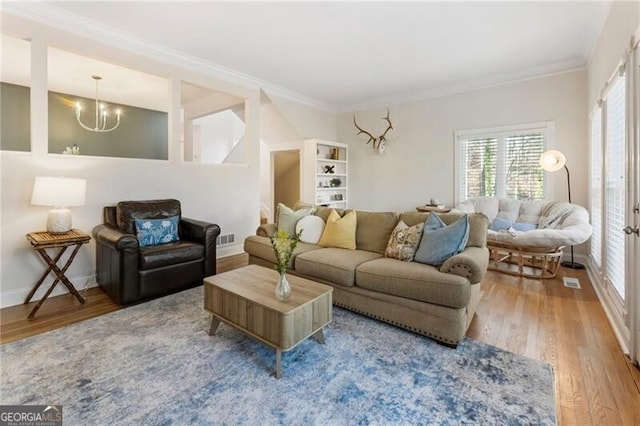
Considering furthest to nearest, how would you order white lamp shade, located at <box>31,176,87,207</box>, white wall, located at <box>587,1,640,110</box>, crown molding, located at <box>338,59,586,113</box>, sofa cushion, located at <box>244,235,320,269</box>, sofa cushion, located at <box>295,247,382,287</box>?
crown molding, located at <box>338,59,586,113</box> < sofa cushion, located at <box>244,235,320,269</box> < white lamp shade, located at <box>31,176,87,207</box> < sofa cushion, located at <box>295,247,382,287</box> < white wall, located at <box>587,1,640,110</box>

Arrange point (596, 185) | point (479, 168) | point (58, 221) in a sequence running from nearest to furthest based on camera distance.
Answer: point (58, 221)
point (596, 185)
point (479, 168)

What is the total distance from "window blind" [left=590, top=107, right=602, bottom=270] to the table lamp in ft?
18.0

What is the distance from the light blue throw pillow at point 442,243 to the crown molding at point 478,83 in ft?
11.1

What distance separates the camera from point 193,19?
3.21 m

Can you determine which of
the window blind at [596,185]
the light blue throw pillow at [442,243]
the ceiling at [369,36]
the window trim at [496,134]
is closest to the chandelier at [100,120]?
the ceiling at [369,36]

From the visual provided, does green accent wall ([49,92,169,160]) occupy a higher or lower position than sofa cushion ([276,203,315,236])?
higher

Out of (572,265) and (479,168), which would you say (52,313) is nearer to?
(479,168)

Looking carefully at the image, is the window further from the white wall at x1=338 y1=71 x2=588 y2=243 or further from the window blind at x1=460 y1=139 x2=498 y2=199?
the white wall at x1=338 y1=71 x2=588 y2=243

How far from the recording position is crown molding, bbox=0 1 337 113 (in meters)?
2.95

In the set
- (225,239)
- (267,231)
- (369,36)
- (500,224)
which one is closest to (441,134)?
(500,224)

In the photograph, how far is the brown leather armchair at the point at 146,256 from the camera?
2.93 m

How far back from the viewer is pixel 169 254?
3.19 metres

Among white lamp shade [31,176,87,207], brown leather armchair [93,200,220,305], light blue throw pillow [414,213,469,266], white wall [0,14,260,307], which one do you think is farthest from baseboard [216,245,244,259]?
light blue throw pillow [414,213,469,266]

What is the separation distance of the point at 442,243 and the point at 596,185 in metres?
2.59
